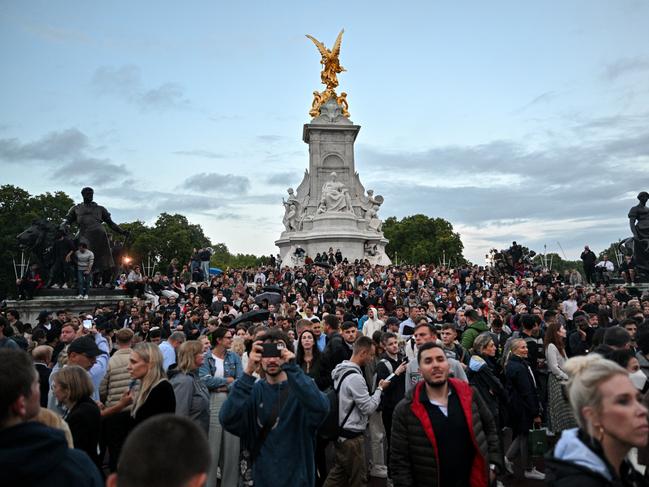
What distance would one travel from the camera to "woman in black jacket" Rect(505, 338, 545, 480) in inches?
257

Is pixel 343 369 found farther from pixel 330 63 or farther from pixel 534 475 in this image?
pixel 330 63

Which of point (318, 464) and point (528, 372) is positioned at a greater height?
point (528, 372)

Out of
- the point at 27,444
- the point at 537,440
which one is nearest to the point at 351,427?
the point at 537,440

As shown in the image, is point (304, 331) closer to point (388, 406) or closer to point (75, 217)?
point (388, 406)

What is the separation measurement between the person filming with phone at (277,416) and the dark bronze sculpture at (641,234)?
20.6 meters

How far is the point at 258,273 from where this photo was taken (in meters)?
27.6

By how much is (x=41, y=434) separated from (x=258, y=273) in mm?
25477

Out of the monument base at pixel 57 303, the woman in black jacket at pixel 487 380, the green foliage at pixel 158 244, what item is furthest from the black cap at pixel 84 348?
the green foliage at pixel 158 244

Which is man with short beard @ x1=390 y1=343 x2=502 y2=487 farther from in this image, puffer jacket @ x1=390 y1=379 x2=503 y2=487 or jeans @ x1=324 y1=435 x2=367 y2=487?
jeans @ x1=324 y1=435 x2=367 y2=487

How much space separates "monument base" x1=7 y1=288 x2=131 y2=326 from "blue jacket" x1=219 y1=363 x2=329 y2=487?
1375cm

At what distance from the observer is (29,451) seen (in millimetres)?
2170

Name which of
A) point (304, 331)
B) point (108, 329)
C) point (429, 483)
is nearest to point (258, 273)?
point (108, 329)

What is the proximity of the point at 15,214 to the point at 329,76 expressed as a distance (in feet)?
112

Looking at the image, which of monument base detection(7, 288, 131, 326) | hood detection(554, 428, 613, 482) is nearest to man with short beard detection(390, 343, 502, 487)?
hood detection(554, 428, 613, 482)
